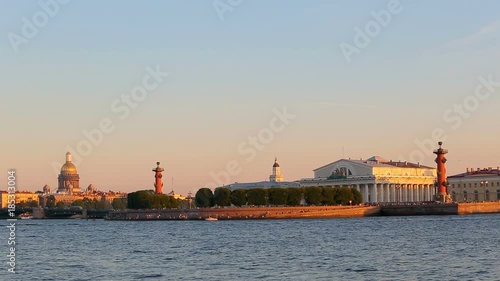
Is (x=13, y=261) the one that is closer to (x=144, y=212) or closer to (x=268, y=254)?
(x=268, y=254)

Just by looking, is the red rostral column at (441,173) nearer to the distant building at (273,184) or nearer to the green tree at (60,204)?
the distant building at (273,184)

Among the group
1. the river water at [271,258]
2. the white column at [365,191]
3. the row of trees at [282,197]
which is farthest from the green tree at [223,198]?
the river water at [271,258]

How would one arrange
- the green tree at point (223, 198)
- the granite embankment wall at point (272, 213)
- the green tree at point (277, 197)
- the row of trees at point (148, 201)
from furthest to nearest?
the row of trees at point (148, 201)
the green tree at point (223, 198)
the green tree at point (277, 197)
the granite embankment wall at point (272, 213)

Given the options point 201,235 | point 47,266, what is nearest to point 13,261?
point 47,266

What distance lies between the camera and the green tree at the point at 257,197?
349 ft

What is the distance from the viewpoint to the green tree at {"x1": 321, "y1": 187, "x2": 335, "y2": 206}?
107 metres

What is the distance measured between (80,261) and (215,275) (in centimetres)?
897

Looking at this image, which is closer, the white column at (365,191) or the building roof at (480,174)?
the white column at (365,191)

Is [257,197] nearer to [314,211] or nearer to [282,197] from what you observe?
A: [282,197]

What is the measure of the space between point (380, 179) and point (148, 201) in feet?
104

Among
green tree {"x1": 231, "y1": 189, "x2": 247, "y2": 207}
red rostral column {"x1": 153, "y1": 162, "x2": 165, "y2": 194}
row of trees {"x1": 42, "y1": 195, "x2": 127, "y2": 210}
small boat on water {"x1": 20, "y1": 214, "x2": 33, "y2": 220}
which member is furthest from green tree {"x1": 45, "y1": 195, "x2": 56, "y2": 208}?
green tree {"x1": 231, "y1": 189, "x2": 247, "y2": 207}

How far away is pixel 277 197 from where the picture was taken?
10575cm

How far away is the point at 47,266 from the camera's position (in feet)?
127

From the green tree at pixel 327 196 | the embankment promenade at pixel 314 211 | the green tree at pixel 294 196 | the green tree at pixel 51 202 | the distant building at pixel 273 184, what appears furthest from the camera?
the green tree at pixel 51 202
